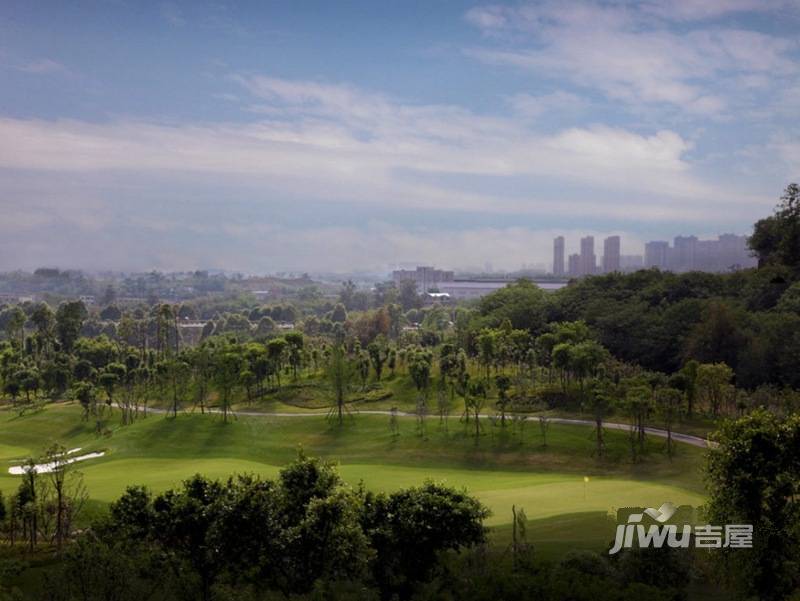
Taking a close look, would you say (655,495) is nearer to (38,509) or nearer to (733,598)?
(733,598)

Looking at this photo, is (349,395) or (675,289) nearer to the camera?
(349,395)

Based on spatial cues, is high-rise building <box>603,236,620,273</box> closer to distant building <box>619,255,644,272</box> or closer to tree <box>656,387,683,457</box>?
distant building <box>619,255,644,272</box>

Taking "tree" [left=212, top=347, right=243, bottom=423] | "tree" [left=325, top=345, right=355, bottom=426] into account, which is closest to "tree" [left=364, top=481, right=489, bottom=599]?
"tree" [left=325, top=345, right=355, bottom=426]

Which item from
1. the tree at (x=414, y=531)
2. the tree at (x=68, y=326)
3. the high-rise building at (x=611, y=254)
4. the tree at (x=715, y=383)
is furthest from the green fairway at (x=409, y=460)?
the high-rise building at (x=611, y=254)

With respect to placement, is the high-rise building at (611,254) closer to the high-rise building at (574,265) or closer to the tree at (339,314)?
the high-rise building at (574,265)

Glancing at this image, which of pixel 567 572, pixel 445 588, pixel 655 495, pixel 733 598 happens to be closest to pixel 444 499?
pixel 445 588

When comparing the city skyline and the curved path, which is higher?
the city skyline
